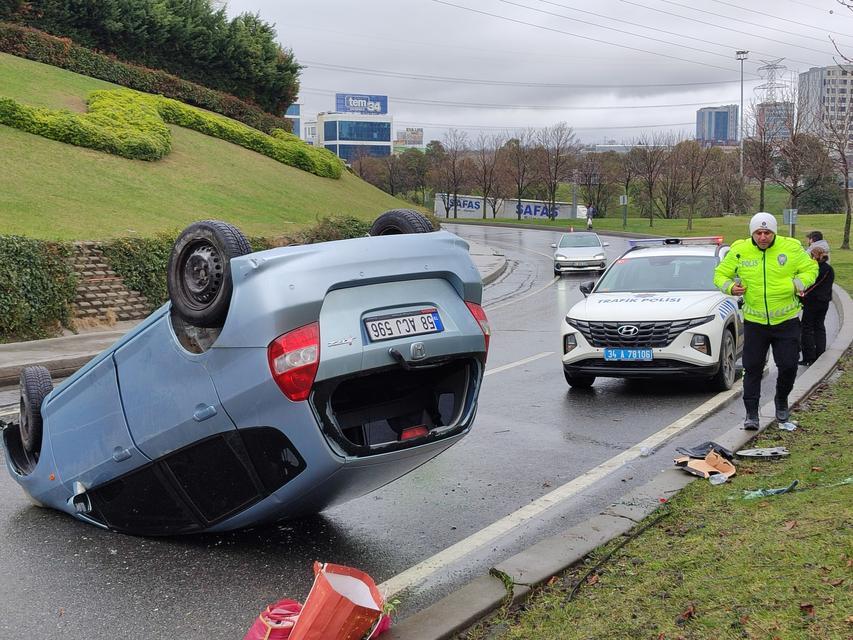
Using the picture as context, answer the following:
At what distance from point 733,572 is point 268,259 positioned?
8.25 feet

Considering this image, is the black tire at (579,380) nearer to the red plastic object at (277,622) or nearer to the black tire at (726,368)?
the black tire at (726,368)

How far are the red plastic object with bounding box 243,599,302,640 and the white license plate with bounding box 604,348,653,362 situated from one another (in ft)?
20.8

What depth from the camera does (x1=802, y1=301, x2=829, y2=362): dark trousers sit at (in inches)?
448

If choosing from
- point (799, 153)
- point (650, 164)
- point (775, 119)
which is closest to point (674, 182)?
point (650, 164)

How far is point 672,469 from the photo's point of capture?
6.27m

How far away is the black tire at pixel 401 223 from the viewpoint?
5.07 meters

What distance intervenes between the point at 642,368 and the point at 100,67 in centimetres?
3275

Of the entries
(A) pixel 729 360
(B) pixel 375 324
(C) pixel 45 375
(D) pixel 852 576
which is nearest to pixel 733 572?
(D) pixel 852 576

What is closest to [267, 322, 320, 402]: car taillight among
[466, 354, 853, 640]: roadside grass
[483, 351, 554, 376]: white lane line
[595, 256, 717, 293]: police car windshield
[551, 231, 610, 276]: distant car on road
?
[466, 354, 853, 640]: roadside grass

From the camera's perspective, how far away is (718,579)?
401 cm

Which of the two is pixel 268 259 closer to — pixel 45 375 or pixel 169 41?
pixel 45 375

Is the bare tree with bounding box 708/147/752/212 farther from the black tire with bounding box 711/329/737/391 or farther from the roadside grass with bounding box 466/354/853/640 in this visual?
the roadside grass with bounding box 466/354/853/640

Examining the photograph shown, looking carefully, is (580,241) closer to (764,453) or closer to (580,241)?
(580,241)

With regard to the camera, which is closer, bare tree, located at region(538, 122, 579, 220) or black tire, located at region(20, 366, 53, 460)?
black tire, located at region(20, 366, 53, 460)
